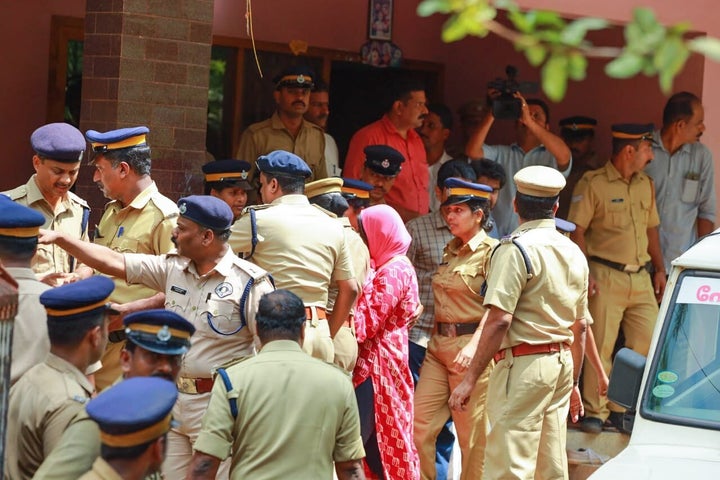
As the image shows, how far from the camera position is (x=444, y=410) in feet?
27.0

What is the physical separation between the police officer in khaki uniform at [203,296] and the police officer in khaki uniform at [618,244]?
4.43 metres

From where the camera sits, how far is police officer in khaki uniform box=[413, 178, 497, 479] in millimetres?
8000

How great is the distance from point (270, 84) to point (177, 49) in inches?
116

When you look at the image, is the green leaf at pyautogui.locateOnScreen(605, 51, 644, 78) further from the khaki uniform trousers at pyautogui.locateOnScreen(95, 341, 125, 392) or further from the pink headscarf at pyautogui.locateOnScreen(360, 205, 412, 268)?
the pink headscarf at pyautogui.locateOnScreen(360, 205, 412, 268)

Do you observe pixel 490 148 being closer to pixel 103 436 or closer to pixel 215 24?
pixel 215 24

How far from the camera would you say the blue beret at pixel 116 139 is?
643 cm

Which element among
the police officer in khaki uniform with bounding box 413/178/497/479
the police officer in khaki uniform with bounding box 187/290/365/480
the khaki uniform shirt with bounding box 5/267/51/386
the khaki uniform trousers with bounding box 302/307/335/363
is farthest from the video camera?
the khaki uniform shirt with bounding box 5/267/51/386

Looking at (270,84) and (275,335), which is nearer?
(275,335)

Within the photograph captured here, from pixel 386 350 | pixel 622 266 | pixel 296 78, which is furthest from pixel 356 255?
pixel 622 266

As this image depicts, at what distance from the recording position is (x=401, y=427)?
24.9 ft

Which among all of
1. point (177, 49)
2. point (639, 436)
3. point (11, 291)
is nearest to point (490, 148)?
point (177, 49)

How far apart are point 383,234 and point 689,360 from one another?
250cm

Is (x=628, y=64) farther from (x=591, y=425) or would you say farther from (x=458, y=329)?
(x=591, y=425)

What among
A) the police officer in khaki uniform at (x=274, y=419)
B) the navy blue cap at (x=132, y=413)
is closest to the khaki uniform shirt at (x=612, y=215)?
the police officer in khaki uniform at (x=274, y=419)
